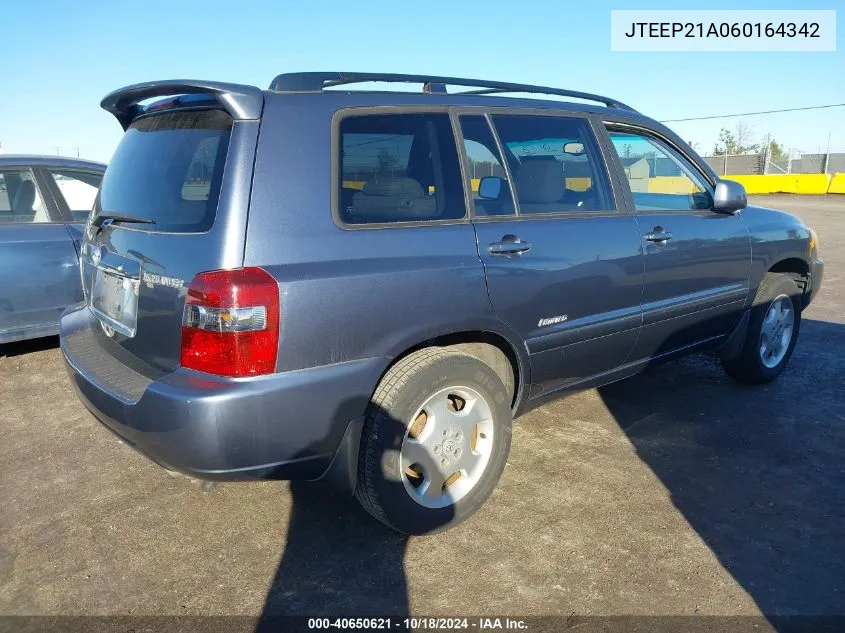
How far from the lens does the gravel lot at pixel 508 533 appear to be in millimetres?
2428

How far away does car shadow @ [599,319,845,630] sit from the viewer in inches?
99.6

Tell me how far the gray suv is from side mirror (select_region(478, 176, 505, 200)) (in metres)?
0.02

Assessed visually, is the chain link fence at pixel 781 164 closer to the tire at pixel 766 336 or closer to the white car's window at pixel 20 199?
the tire at pixel 766 336

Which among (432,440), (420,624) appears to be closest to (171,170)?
(432,440)

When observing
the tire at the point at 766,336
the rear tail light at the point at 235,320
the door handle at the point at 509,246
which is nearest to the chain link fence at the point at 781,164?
the tire at the point at 766,336

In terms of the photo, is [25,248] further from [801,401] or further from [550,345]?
[801,401]

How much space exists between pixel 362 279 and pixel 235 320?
473mm

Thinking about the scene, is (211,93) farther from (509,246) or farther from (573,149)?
(573,149)

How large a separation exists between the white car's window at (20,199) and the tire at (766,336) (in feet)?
16.8

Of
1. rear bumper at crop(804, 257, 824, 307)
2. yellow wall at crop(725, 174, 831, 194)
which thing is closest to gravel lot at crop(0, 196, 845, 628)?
rear bumper at crop(804, 257, 824, 307)

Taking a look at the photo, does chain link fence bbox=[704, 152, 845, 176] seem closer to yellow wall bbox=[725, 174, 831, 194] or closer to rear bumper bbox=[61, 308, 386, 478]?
yellow wall bbox=[725, 174, 831, 194]

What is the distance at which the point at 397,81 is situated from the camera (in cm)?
277

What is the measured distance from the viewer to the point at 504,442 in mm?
2957

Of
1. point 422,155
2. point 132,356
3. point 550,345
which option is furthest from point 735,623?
point 132,356
